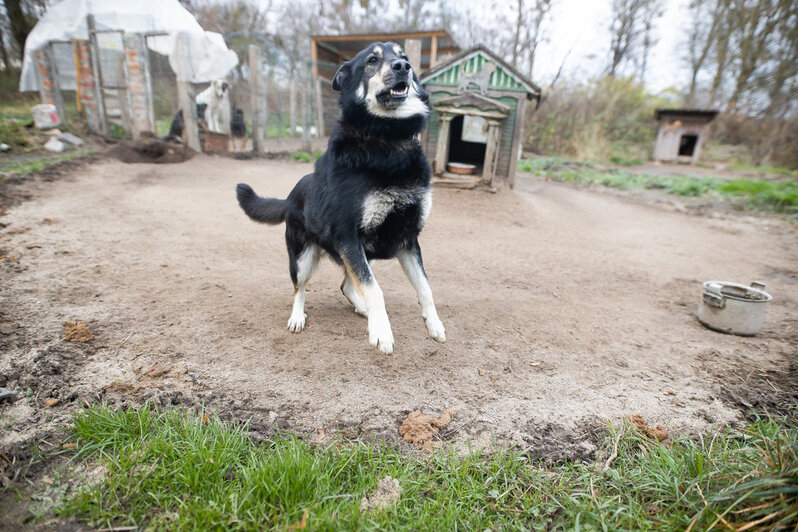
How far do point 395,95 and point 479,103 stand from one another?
5.41m

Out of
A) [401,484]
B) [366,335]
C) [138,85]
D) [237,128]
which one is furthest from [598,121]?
[401,484]

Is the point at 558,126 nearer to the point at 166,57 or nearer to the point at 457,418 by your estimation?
the point at 166,57

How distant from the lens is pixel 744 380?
244 cm

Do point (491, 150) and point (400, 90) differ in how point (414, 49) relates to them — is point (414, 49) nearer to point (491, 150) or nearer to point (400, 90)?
point (491, 150)

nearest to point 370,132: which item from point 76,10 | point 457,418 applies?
point 457,418

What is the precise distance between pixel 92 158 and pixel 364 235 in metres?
7.97

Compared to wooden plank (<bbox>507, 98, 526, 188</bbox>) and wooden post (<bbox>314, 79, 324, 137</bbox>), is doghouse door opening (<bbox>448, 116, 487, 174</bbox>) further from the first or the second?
wooden post (<bbox>314, 79, 324, 137</bbox>)

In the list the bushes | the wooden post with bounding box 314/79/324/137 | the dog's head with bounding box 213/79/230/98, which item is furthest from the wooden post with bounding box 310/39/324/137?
the bushes

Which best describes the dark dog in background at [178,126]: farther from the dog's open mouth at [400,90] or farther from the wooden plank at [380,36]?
the dog's open mouth at [400,90]

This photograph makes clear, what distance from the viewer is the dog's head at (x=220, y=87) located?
1007 cm

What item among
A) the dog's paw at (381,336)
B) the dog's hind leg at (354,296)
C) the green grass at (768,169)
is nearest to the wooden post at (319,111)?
the dog's hind leg at (354,296)

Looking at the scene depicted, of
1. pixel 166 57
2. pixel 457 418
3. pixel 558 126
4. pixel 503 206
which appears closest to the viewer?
pixel 457 418

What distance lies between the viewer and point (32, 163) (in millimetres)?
6637

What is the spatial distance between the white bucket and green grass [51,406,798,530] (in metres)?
10.4
